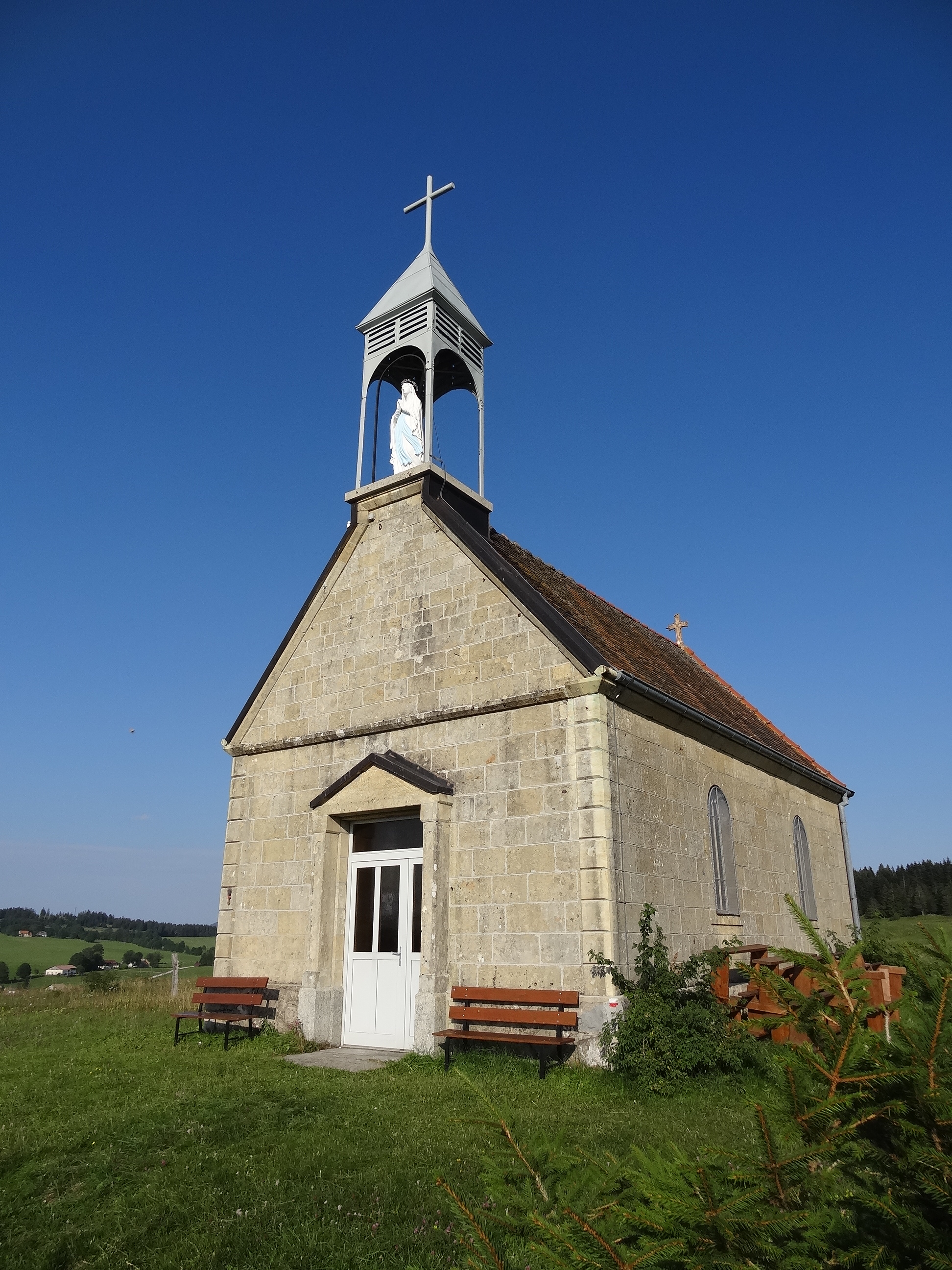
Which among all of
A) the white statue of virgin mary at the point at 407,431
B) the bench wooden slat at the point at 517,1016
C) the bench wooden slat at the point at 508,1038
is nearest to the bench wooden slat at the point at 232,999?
the bench wooden slat at the point at 508,1038

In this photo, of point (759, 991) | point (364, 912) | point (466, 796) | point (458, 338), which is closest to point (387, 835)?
point (364, 912)

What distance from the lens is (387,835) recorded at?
1183cm

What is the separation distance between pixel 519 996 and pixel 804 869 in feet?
28.7

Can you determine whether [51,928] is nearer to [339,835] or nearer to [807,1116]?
[339,835]

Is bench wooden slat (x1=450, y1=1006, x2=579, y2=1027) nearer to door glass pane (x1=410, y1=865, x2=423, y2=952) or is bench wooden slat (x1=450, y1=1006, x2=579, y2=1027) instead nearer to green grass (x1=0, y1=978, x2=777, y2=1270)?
green grass (x1=0, y1=978, x2=777, y2=1270)

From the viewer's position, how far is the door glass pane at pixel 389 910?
1130cm

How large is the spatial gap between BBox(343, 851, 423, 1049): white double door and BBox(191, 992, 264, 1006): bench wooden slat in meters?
1.24

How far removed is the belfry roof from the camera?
13797 millimetres

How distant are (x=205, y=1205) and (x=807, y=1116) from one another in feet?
14.2

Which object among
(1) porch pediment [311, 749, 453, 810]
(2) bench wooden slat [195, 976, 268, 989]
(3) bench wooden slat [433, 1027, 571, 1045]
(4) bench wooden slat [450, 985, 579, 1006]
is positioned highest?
(1) porch pediment [311, 749, 453, 810]

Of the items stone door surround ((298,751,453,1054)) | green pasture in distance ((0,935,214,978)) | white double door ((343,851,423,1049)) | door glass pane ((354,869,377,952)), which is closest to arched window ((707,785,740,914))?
stone door surround ((298,751,453,1054))

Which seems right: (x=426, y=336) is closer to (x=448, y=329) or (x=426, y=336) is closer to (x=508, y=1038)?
(x=448, y=329)

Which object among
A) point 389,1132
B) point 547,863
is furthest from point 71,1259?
point 547,863

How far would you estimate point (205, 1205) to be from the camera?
477 centimetres
